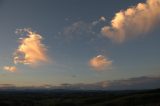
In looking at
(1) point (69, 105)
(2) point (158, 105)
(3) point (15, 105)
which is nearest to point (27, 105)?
(3) point (15, 105)

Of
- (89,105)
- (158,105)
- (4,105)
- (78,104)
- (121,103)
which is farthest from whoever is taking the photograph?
(4,105)

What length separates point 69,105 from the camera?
162 metres

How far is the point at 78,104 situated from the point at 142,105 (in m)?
51.5

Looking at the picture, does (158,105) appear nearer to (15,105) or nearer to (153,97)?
(153,97)

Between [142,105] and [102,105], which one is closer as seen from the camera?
[142,105]

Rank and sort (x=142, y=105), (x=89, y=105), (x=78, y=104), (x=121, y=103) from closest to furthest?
1. (x=142, y=105)
2. (x=121, y=103)
3. (x=89, y=105)
4. (x=78, y=104)

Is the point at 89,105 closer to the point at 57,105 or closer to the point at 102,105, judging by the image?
the point at 102,105

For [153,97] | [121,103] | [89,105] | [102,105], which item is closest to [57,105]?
[89,105]

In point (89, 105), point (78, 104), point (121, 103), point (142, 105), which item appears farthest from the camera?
point (78, 104)

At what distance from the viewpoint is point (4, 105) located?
16912 centimetres

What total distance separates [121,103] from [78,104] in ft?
112

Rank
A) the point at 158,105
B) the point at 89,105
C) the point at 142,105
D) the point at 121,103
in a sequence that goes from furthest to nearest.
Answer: the point at 89,105, the point at 121,103, the point at 142,105, the point at 158,105

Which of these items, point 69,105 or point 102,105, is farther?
point 69,105

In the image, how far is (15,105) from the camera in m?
175
